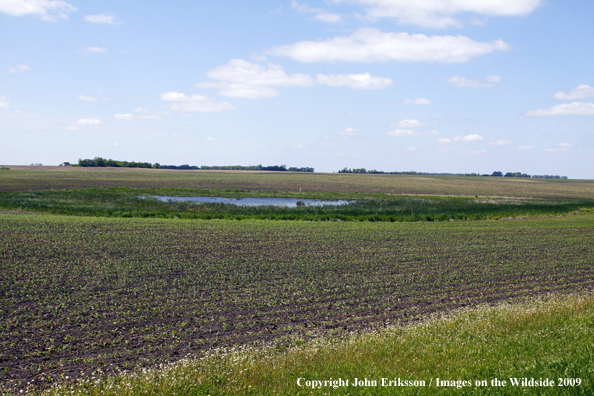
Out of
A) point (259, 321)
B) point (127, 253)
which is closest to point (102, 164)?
point (127, 253)

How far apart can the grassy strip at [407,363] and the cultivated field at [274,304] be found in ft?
0.14

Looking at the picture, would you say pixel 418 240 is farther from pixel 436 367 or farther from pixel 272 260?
pixel 436 367

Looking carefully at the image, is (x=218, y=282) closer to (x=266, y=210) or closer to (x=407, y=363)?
(x=407, y=363)

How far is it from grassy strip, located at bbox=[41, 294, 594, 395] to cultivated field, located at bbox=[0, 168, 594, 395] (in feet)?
0.14

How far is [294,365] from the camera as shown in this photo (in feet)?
23.6

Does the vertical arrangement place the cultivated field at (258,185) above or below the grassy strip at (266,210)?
above

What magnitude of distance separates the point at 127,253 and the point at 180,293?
21.7 ft

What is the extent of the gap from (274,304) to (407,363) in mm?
5774

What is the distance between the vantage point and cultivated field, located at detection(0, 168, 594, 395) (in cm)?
688

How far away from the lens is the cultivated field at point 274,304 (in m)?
6.88

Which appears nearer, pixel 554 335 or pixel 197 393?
pixel 197 393
